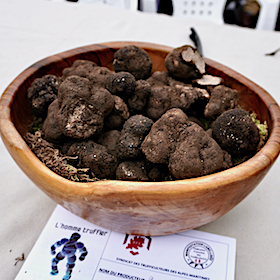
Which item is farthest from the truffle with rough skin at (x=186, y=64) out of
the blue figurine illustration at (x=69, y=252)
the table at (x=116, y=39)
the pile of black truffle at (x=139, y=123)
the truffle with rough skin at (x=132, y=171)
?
the blue figurine illustration at (x=69, y=252)

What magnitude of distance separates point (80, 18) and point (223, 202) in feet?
5.95

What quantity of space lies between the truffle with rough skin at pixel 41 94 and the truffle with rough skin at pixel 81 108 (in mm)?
126

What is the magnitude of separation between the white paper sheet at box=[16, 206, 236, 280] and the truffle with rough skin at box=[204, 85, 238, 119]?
14.5 inches

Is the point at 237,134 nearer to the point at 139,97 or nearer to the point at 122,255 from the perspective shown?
the point at 139,97

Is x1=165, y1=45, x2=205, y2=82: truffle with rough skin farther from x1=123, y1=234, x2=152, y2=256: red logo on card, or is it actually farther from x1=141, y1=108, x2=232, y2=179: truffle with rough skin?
x1=123, y1=234, x2=152, y2=256: red logo on card

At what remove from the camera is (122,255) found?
2.74 ft

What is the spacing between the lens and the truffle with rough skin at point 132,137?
794 millimetres

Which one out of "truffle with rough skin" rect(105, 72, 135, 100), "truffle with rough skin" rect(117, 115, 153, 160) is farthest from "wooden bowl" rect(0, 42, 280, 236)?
"truffle with rough skin" rect(105, 72, 135, 100)

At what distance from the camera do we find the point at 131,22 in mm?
2025

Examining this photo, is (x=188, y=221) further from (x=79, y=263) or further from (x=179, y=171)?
(x=79, y=263)

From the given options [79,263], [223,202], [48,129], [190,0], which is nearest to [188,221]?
[223,202]

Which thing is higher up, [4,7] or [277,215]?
[4,7]

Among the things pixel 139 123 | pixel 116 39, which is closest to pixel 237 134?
pixel 139 123

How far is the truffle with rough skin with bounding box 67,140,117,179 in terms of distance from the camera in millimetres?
792
